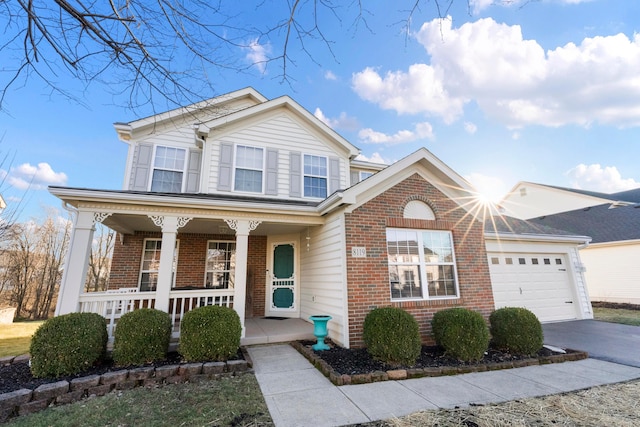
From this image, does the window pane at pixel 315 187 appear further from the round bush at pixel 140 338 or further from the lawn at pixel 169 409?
the lawn at pixel 169 409

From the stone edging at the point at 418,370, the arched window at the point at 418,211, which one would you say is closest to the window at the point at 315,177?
the arched window at the point at 418,211

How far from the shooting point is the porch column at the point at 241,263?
598 centimetres

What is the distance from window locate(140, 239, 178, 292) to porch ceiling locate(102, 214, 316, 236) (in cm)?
54

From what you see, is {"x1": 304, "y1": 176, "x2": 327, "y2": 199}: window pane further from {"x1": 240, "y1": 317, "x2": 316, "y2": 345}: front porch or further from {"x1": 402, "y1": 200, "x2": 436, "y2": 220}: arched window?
{"x1": 240, "y1": 317, "x2": 316, "y2": 345}: front porch

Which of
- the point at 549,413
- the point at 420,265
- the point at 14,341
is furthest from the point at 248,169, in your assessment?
the point at 549,413

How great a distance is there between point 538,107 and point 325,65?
8.49 meters

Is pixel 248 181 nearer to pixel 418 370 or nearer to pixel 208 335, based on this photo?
pixel 208 335

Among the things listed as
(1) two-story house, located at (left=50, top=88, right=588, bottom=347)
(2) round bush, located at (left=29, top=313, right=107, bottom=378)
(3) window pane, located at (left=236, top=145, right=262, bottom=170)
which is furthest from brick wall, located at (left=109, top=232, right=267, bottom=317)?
(2) round bush, located at (left=29, top=313, right=107, bottom=378)

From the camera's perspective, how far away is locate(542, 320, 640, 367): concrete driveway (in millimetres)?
5380

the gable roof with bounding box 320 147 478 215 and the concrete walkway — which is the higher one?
the gable roof with bounding box 320 147 478 215

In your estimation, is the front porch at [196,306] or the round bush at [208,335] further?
the front porch at [196,306]

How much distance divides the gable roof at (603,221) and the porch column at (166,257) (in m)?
17.5

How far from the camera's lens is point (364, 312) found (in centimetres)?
578

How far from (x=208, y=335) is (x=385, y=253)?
394 cm
